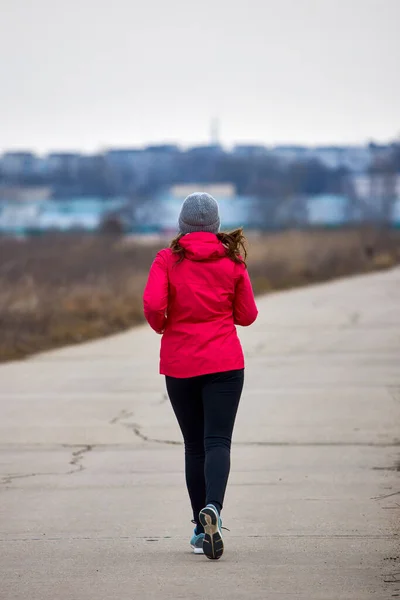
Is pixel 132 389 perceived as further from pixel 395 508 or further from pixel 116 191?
pixel 116 191

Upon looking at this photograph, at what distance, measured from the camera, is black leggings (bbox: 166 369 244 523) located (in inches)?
230

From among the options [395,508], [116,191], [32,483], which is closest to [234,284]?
[395,508]

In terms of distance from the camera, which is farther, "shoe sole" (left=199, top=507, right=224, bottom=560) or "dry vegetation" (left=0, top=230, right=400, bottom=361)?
"dry vegetation" (left=0, top=230, right=400, bottom=361)

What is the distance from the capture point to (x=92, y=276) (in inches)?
1261

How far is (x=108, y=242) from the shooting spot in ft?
213

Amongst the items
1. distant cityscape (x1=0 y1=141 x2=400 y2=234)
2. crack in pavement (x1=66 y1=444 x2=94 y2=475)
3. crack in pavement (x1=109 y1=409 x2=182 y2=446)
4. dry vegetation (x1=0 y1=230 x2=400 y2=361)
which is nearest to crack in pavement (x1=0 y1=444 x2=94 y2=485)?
crack in pavement (x1=66 y1=444 x2=94 y2=475)

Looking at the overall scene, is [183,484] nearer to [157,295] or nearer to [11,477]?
[11,477]

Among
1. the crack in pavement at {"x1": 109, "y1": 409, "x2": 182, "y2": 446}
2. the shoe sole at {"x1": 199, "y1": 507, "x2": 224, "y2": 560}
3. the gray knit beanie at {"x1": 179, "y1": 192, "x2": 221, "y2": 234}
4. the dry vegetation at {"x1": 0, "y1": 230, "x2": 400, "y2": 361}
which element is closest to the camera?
the shoe sole at {"x1": 199, "y1": 507, "x2": 224, "y2": 560}

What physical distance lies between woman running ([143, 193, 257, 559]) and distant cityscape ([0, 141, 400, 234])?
337 feet

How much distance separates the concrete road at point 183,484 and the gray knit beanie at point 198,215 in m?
1.53

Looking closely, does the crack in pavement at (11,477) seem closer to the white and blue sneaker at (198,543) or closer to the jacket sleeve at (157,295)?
the white and blue sneaker at (198,543)

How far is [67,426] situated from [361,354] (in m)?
6.23

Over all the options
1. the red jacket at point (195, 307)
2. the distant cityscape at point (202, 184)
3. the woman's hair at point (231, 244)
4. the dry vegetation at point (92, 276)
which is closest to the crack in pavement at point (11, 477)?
the dry vegetation at point (92, 276)

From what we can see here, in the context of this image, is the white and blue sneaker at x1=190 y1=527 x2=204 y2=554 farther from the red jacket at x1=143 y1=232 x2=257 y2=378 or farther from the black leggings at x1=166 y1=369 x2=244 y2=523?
the red jacket at x1=143 y1=232 x2=257 y2=378
